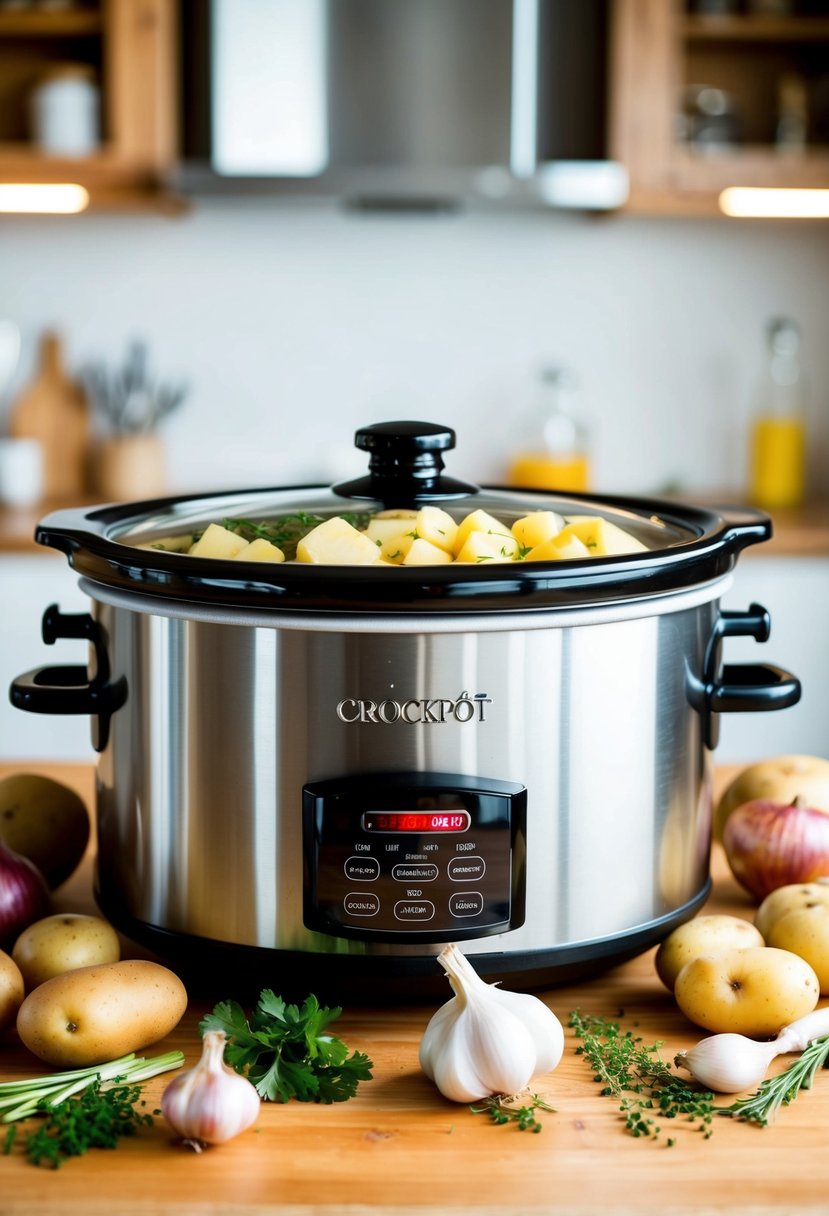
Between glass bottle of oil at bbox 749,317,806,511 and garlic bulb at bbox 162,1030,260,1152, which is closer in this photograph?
garlic bulb at bbox 162,1030,260,1152

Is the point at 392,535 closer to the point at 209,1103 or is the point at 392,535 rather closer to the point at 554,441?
the point at 209,1103

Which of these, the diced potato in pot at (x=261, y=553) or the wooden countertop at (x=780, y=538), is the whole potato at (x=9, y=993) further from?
the wooden countertop at (x=780, y=538)

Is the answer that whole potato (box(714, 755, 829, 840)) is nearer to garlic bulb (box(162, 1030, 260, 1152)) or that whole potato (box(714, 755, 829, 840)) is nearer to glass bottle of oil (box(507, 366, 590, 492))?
garlic bulb (box(162, 1030, 260, 1152))

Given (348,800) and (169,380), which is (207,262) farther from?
(348,800)

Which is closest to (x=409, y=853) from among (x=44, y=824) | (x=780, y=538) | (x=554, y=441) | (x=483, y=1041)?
(x=483, y=1041)

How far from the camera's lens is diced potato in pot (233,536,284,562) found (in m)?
0.94

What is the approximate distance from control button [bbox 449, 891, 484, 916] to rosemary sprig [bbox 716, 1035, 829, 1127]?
0.20 meters

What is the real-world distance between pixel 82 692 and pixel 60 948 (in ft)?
0.60

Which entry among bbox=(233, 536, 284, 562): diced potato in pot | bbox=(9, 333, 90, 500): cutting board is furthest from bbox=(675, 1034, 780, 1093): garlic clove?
bbox=(9, 333, 90, 500): cutting board

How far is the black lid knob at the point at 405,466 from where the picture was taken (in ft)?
3.43

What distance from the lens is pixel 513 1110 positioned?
2.57 ft

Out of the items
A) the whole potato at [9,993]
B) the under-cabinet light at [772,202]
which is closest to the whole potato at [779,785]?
the whole potato at [9,993]

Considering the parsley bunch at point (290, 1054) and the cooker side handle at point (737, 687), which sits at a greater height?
the cooker side handle at point (737, 687)

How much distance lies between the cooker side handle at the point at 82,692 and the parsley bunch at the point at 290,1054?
10.1 inches
